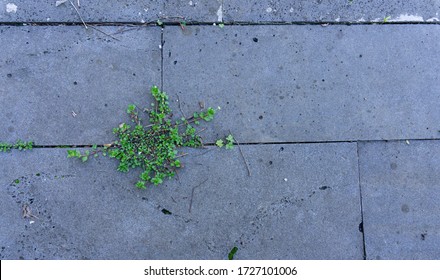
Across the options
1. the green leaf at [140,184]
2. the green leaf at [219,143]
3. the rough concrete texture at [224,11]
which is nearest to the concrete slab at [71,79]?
the rough concrete texture at [224,11]

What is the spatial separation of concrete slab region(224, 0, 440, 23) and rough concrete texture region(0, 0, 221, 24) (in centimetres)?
24

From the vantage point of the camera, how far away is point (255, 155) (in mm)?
3680

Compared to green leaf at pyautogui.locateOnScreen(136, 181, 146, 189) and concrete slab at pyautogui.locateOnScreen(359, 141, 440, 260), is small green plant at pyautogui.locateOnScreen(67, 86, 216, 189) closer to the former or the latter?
green leaf at pyautogui.locateOnScreen(136, 181, 146, 189)

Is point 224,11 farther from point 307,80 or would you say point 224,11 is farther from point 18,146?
point 18,146

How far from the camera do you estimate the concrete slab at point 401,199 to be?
12.0ft

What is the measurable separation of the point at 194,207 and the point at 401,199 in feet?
5.91

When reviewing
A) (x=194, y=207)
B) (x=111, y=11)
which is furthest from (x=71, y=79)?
(x=194, y=207)

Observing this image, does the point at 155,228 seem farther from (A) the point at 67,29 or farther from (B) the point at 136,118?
(A) the point at 67,29

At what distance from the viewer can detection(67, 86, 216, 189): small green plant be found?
3574 millimetres

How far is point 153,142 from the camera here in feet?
11.8

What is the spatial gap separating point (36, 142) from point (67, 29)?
1.02 metres

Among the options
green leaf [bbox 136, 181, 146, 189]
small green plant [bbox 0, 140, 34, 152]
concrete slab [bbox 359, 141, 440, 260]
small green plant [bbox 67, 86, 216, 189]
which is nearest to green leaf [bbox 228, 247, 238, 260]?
small green plant [bbox 67, 86, 216, 189]

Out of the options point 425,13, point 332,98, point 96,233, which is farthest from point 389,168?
point 96,233

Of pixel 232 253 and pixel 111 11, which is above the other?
pixel 111 11
